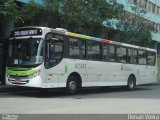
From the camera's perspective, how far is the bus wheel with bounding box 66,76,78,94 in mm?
18266

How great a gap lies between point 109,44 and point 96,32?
22.2 ft

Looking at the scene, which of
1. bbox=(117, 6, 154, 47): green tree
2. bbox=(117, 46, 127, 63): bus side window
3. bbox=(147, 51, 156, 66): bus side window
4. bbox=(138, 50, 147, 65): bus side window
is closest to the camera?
bbox=(117, 46, 127, 63): bus side window

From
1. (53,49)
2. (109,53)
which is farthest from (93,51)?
(53,49)

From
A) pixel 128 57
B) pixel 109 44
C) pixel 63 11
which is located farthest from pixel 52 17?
pixel 128 57

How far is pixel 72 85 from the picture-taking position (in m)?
18.5

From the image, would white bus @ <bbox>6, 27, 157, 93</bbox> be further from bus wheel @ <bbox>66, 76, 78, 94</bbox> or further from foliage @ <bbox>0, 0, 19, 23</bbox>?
foliage @ <bbox>0, 0, 19, 23</bbox>

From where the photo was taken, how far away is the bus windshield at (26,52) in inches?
655

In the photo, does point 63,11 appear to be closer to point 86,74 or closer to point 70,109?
point 86,74

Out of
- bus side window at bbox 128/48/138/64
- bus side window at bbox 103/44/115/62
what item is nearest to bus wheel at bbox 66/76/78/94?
bus side window at bbox 103/44/115/62

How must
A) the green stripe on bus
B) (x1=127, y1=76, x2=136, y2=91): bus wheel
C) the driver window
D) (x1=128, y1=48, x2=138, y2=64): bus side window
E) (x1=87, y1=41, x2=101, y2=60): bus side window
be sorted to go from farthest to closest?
(x1=127, y1=76, x2=136, y2=91): bus wheel, (x1=128, y1=48, x2=138, y2=64): bus side window, (x1=87, y1=41, x2=101, y2=60): bus side window, the driver window, the green stripe on bus

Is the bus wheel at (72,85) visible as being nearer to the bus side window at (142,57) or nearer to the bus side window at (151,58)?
the bus side window at (142,57)

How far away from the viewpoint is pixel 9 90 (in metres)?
19.2

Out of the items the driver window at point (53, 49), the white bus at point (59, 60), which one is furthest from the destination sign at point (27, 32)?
the driver window at point (53, 49)

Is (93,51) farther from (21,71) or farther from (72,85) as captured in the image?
(21,71)
